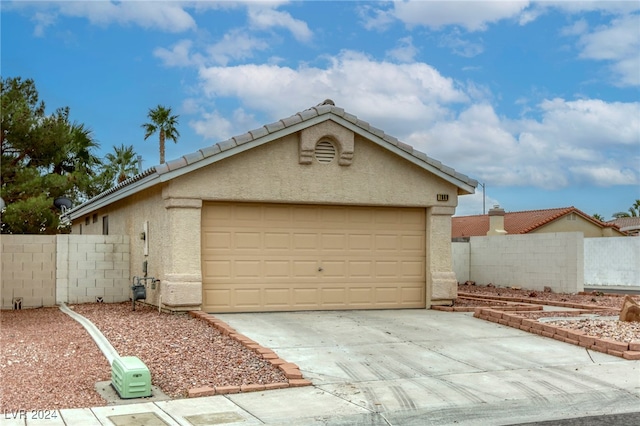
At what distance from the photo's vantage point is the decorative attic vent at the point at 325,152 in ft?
49.2

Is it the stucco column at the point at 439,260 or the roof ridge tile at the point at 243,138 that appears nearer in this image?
the roof ridge tile at the point at 243,138

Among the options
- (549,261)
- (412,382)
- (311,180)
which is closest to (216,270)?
(311,180)

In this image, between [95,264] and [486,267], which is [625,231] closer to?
[486,267]

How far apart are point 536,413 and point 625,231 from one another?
129 ft

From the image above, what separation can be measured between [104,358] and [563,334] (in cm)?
747

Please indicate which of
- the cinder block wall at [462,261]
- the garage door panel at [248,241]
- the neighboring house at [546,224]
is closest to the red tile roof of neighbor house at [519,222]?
the neighboring house at [546,224]

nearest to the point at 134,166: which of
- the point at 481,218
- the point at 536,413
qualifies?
the point at 481,218

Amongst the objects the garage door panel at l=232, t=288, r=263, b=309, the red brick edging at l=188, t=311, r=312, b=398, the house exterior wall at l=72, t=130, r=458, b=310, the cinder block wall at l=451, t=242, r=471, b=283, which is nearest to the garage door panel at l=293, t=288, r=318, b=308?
the garage door panel at l=232, t=288, r=263, b=309

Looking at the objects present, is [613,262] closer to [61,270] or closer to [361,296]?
[361,296]

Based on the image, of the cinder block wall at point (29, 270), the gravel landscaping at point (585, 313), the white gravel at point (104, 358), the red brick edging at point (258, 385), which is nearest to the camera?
the white gravel at point (104, 358)

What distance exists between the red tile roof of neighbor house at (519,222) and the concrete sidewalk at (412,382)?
26894mm

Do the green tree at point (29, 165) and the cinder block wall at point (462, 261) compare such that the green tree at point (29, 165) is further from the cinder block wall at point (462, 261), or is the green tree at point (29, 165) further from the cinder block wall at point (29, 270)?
the cinder block wall at point (462, 261)

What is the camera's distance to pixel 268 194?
1452cm

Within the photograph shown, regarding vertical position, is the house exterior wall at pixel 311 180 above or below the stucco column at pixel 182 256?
above
